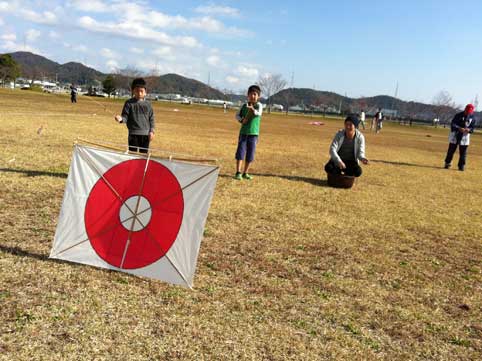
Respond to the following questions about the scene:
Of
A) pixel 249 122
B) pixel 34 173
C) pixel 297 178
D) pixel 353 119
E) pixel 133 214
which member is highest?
pixel 353 119

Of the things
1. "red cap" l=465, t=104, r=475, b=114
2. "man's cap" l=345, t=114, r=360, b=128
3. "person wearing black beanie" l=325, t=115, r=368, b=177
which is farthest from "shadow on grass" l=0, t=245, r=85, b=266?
"red cap" l=465, t=104, r=475, b=114

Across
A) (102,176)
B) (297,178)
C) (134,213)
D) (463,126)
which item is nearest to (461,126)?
(463,126)

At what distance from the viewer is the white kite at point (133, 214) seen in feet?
11.8

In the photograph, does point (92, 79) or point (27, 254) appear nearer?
point (27, 254)

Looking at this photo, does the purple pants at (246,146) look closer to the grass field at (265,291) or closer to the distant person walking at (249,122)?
the distant person walking at (249,122)

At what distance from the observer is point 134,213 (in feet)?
12.2

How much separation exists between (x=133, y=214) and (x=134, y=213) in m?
0.01

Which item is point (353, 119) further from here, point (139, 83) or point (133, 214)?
point (133, 214)

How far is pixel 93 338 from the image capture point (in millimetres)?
2754

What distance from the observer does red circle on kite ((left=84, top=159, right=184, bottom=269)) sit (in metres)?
3.67

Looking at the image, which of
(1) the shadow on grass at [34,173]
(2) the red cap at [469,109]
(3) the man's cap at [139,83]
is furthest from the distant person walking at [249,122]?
(2) the red cap at [469,109]

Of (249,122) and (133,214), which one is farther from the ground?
(249,122)

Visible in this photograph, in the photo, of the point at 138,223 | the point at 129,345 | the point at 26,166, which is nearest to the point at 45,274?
the point at 138,223

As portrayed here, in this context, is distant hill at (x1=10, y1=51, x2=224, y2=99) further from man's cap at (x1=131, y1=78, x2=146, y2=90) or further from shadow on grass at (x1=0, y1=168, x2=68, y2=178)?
man's cap at (x1=131, y1=78, x2=146, y2=90)
